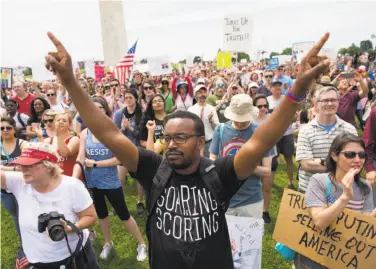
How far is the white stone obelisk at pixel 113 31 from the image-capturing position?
9.25m

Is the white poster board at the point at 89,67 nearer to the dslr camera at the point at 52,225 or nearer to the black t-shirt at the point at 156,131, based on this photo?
the black t-shirt at the point at 156,131

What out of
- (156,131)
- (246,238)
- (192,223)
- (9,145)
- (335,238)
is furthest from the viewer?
(156,131)

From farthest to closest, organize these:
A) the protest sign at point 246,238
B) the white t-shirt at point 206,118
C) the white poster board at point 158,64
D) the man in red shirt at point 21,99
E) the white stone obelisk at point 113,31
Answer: the white poster board at point 158,64
the white stone obelisk at point 113,31
the man in red shirt at point 21,99
the white t-shirt at point 206,118
the protest sign at point 246,238

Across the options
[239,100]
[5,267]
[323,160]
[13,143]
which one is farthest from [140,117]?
[323,160]

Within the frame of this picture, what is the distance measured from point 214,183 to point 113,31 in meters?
8.70

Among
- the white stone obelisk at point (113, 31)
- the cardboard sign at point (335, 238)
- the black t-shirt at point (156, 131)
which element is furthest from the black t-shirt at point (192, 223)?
the white stone obelisk at point (113, 31)

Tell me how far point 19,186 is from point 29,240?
0.43 metres

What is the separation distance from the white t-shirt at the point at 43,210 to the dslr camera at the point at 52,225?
192 mm

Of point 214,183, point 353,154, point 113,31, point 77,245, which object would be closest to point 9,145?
point 77,245

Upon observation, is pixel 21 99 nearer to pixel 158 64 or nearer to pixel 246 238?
pixel 158 64

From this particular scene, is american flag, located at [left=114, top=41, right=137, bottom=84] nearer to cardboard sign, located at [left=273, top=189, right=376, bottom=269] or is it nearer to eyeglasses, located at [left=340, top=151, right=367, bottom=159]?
cardboard sign, located at [left=273, top=189, right=376, bottom=269]

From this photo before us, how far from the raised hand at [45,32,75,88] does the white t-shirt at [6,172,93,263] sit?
1273mm

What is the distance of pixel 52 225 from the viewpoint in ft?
7.28

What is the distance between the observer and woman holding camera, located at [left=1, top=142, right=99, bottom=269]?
2441mm
